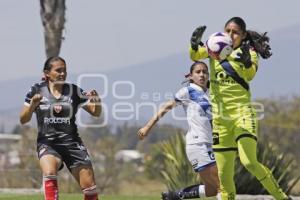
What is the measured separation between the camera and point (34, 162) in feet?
102

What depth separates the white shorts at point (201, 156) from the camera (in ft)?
37.6

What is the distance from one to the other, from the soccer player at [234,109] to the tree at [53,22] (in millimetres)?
15057

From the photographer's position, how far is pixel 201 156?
11.5m

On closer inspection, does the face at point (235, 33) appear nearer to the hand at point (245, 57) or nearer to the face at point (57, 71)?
the hand at point (245, 57)

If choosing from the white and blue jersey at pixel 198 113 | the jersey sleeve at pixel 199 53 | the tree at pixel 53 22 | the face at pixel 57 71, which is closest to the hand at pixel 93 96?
the face at pixel 57 71

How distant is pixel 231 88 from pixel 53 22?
15647mm

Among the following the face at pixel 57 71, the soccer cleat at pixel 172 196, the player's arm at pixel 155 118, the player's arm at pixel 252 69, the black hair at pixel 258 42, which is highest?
the black hair at pixel 258 42

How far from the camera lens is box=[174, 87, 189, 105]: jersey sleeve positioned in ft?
37.6

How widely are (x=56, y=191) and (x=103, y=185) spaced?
2211 centimetres

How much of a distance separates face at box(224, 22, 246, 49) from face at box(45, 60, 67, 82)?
181 cm

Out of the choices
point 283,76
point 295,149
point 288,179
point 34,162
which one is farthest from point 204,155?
point 283,76

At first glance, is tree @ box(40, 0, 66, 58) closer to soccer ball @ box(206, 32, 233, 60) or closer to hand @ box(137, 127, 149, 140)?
hand @ box(137, 127, 149, 140)

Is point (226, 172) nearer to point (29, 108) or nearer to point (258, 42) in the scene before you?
point (258, 42)

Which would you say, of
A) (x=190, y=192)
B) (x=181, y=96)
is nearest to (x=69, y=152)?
(x=181, y=96)
